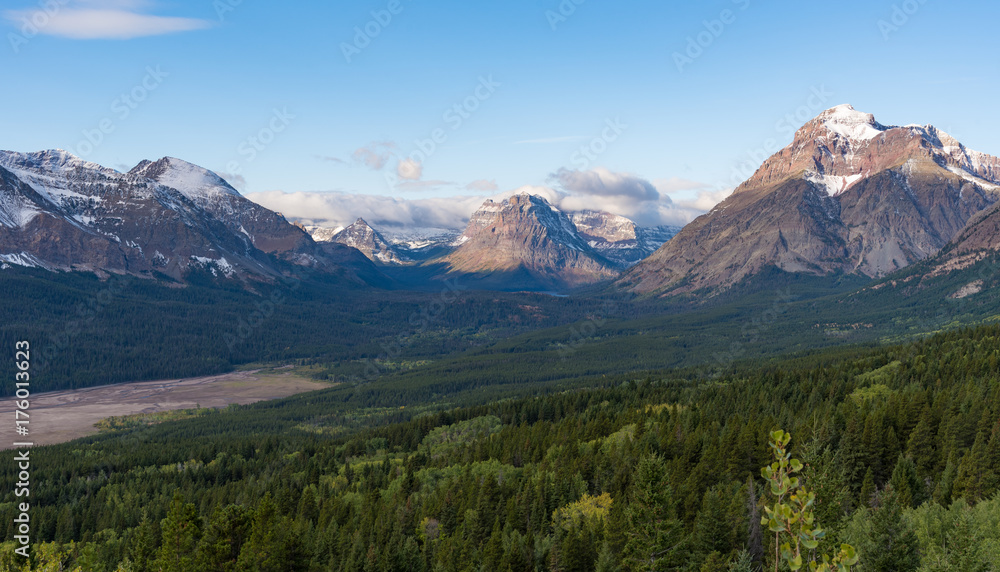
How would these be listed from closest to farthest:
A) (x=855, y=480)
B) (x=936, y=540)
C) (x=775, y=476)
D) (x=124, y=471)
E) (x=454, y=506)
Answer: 1. (x=775, y=476)
2. (x=936, y=540)
3. (x=855, y=480)
4. (x=454, y=506)
5. (x=124, y=471)

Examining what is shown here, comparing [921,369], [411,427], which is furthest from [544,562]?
[921,369]

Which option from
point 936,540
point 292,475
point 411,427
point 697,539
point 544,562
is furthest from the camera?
point 411,427

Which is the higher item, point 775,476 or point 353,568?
point 775,476

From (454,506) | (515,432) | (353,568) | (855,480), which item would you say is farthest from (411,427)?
(855,480)

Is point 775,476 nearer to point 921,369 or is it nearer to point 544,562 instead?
point 544,562

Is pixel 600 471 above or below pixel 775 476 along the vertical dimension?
below

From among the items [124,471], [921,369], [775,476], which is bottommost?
[124,471]

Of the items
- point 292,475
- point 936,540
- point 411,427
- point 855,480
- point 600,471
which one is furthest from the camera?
point 411,427

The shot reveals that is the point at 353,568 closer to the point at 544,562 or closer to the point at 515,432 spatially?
the point at 544,562

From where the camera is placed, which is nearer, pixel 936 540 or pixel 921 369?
pixel 936 540

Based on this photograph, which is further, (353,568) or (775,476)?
(353,568)
